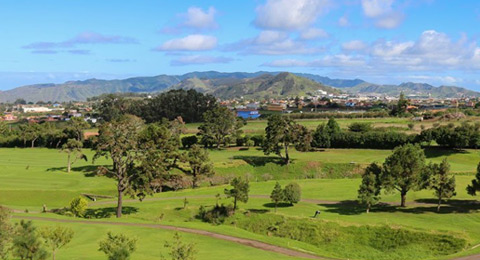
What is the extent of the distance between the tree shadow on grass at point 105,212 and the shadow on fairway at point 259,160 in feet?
108

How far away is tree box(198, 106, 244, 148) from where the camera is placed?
332 ft

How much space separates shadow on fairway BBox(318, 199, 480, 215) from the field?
0.11 m

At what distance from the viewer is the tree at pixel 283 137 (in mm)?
80875

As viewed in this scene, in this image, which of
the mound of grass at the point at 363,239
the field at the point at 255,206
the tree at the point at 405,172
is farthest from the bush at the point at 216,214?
the tree at the point at 405,172

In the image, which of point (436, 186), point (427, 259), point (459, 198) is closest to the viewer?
point (427, 259)

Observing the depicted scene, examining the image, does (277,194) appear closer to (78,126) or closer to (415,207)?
(415,207)

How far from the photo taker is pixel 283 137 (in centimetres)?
8156

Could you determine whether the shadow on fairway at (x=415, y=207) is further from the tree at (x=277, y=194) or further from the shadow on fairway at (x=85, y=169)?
the shadow on fairway at (x=85, y=169)

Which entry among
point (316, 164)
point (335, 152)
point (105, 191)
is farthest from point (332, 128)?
point (105, 191)

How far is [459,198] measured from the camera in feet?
182

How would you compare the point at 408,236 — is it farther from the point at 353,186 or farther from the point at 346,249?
the point at 353,186

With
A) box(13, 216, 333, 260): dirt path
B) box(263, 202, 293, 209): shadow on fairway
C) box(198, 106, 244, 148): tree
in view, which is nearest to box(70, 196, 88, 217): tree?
box(13, 216, 333, 260): dirt path

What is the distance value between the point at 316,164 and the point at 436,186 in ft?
102

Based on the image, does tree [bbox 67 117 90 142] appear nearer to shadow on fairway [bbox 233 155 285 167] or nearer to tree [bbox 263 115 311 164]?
shadow on fairway [bbox 233 155 285 167]
